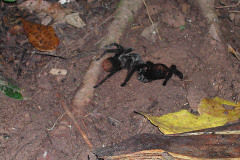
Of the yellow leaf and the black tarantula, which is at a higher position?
the yellow leaf

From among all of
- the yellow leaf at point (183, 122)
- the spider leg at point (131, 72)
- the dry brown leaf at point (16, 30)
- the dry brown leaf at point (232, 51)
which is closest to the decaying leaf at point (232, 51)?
the dry brown leaf at point (232, 51)

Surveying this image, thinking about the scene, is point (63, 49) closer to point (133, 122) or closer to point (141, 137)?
point (133, 122)

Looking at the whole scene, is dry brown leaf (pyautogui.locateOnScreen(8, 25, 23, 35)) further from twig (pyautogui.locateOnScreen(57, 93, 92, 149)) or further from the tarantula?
the tarantula

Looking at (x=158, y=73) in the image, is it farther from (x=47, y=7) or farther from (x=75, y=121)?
(x=47, y=7)

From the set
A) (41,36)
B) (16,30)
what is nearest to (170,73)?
(41,36)

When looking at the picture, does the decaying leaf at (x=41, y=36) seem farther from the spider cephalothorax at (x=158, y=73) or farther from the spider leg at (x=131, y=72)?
the spider cephalothorax at (x=158, y=73)

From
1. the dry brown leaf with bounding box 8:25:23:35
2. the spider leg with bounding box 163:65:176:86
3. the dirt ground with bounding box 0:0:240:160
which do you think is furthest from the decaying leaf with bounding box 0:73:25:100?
the spider leg with bounding box 163:65:176:86

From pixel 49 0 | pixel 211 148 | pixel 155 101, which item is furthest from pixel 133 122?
pixel 49 0
